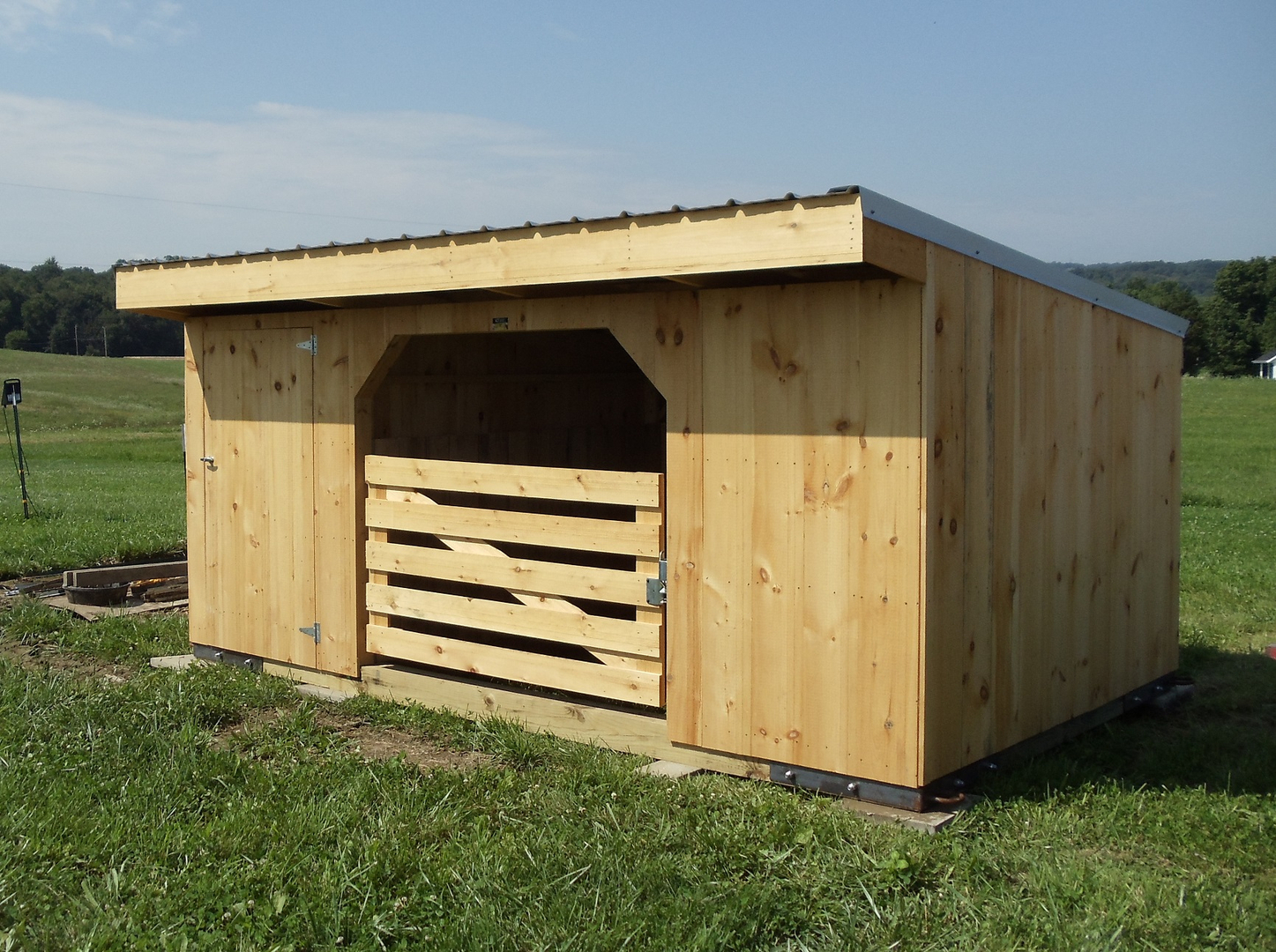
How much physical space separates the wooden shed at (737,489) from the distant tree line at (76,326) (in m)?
69.9

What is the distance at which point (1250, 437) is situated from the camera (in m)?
31.3

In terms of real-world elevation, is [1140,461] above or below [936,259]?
below

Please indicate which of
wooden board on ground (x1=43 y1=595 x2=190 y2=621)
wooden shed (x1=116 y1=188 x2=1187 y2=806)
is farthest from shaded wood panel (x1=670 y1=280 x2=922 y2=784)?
wooden board on ground (x1=43 y1=595 x2=190 y2=621)

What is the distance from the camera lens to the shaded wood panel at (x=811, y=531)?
4.54 m

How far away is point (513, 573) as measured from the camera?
19.1 feet

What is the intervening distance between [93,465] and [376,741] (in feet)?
73.9

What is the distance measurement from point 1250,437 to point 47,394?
39.0 metres

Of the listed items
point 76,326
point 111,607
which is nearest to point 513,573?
point 111,607

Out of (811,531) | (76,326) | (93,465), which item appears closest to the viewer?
(811,531)

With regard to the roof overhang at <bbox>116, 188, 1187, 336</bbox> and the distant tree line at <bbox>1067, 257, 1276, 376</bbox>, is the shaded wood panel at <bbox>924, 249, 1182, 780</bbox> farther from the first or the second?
Result: the distant tree line at <bbox>1067, 257, 1276, 376</bbox>

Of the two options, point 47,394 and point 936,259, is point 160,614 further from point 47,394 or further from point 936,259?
point 47,394

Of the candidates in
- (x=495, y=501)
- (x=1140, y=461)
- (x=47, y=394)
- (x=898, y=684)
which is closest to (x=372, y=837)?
(x=898, y=684)

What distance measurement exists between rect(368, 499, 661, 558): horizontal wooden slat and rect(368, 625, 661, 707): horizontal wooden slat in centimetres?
53

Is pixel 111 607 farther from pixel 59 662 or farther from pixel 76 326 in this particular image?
pixel 76 326
